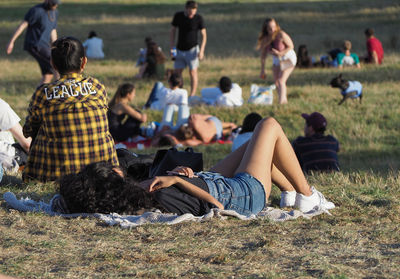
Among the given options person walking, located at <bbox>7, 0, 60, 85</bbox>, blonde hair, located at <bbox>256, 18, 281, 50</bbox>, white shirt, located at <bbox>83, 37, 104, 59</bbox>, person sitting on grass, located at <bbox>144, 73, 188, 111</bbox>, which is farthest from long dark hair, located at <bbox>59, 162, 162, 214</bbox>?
white shirt, located at <bbox>83, 37, 104, 59</bbox>

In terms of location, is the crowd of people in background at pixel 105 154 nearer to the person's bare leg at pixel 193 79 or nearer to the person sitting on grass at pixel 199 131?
the person sitting on grass at pixel 199 131

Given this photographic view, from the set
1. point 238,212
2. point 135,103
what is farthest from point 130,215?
point 135,103

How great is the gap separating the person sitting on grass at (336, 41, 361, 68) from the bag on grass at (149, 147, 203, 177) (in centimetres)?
1338

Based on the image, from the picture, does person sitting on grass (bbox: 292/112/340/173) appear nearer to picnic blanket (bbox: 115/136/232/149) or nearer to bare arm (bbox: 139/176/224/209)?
picnic blanket (bbox: 115/136/232/149)

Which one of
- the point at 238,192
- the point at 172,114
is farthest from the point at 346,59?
the point at 238,192

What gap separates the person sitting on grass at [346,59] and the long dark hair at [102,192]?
1430cm

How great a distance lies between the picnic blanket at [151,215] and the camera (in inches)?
184

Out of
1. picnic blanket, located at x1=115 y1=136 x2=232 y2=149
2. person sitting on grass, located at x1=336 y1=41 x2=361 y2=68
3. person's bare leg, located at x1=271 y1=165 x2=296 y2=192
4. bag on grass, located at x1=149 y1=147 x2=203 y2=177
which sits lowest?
picnic blanket, located at x1=115 y1=136 x2=232 y2=149

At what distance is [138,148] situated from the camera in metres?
10.9

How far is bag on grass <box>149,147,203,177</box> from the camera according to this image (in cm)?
536

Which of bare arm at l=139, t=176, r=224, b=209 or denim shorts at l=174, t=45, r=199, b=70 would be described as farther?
denim shorts at l=174, t=45, r=199, b=70

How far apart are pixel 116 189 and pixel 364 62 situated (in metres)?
15.7

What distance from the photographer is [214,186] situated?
484 cm

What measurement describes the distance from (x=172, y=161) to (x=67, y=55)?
1.31m
